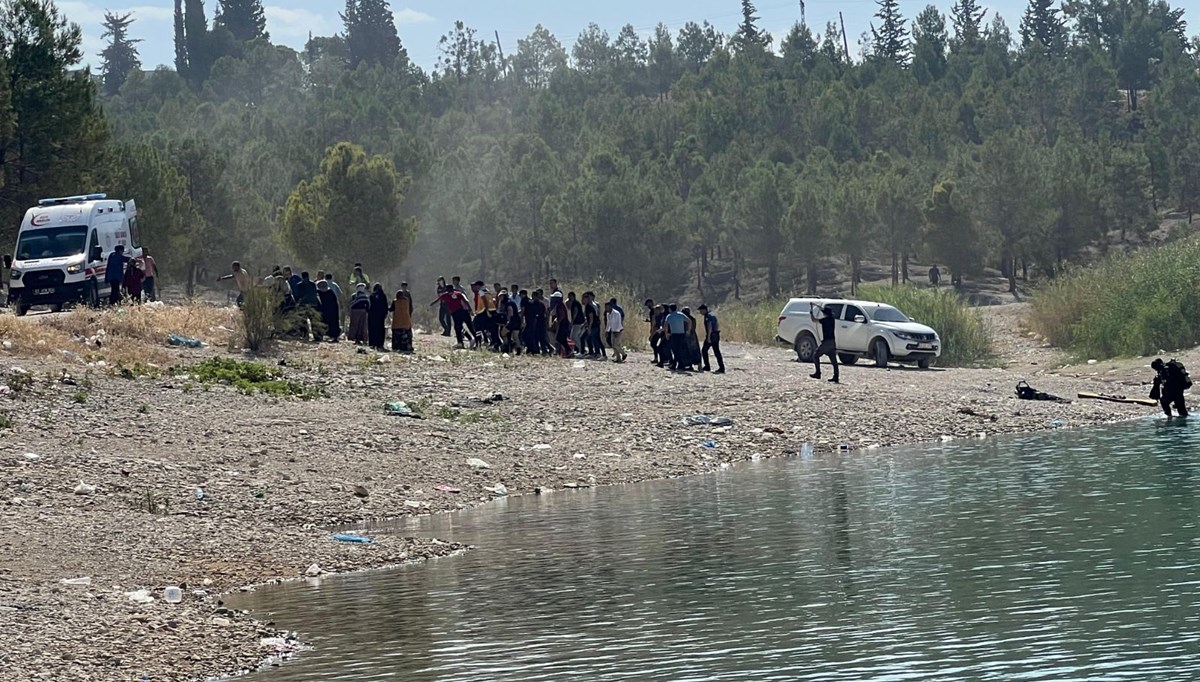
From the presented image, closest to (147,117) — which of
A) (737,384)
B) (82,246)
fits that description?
(82,246)

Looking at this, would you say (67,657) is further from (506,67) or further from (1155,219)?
(506,67)

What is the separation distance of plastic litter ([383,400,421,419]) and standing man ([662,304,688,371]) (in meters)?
9.21

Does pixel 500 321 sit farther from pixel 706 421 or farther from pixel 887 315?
pixel 887 315

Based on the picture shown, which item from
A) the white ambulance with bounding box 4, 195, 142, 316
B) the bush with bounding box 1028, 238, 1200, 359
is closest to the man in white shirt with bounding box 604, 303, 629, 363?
the white ambulance with bounding box 4, 195, 142, 316

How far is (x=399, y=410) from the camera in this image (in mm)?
26406

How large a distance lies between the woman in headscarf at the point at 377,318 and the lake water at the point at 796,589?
41.0 ft

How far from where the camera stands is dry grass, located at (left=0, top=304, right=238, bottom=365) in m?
27.9

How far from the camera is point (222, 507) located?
749 inches

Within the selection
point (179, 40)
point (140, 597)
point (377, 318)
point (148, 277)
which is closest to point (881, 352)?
point (377, 318)

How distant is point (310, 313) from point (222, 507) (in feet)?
47.3

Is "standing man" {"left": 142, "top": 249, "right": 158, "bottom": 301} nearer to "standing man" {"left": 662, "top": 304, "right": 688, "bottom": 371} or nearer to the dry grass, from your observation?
the dry grass

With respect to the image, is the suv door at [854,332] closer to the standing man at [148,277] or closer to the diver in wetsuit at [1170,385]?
the diver in wetsuit at [1170,385]

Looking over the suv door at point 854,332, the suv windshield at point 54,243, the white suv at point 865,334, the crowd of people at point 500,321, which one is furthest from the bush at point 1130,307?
the suv windshield at point 54,243

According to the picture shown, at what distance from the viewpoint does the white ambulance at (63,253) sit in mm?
35906
